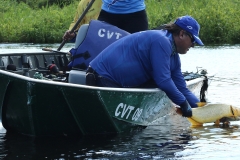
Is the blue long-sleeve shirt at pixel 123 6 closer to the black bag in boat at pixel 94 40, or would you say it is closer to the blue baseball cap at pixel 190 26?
the black bag in boat at pixel 94 40

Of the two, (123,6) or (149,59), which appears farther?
(123,6)

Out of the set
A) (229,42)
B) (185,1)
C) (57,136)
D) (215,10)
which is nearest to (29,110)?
(57,136)

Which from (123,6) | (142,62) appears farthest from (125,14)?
(142,62)

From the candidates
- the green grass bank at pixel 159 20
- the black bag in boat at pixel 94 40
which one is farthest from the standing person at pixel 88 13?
the green grass bank at pixel 159 20

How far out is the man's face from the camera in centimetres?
743

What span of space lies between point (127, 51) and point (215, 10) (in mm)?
17976

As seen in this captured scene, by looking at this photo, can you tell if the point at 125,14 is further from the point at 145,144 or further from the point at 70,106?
the point at 70,106

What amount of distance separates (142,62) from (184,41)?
0.48m

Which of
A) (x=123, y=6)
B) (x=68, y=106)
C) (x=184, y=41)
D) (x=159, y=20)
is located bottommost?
(x=159, y=20)

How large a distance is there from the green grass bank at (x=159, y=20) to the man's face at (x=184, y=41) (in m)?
16.0

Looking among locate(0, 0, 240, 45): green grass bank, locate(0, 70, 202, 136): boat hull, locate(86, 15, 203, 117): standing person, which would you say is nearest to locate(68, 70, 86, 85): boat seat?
locate(86, 15, 203, 117): standing person

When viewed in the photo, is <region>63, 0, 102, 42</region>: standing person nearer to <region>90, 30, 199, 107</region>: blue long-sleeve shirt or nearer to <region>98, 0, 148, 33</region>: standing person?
<region>98, 0, 148, 33</region>: standing person

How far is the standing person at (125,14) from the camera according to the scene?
29.1ft

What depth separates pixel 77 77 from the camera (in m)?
8.09
